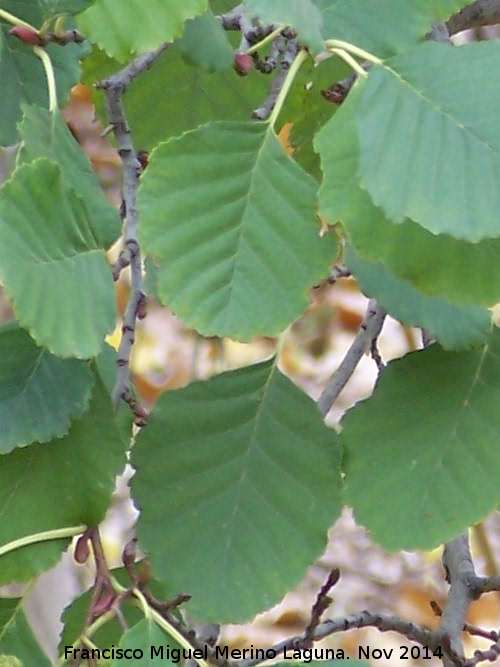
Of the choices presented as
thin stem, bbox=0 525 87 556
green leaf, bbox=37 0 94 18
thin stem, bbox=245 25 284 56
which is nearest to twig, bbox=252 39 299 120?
thin stem, bbox=245 25 284 56

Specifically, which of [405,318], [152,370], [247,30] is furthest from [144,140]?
[152,370]

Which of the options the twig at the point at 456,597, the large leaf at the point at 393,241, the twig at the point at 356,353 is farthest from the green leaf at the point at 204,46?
the twig at the point at 456,597

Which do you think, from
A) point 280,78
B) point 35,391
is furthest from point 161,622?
point 280,78

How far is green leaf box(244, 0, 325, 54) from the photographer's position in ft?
1.21

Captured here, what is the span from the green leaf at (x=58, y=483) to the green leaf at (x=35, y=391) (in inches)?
1.0

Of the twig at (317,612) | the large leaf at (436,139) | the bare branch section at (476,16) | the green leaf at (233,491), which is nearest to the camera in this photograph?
the large leaf at (436,139)

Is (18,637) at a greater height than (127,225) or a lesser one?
lesser

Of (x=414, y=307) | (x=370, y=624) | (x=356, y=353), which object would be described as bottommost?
(x=370, y=624)

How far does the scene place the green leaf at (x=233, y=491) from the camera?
456 mm

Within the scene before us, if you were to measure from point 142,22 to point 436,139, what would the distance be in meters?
0.14

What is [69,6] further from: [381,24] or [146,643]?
[146,643]

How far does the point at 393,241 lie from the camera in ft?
1.23

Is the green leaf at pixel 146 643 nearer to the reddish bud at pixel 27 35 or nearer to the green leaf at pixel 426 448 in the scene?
the green leaf at pixel 426 448

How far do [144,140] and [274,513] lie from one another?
33 cm
